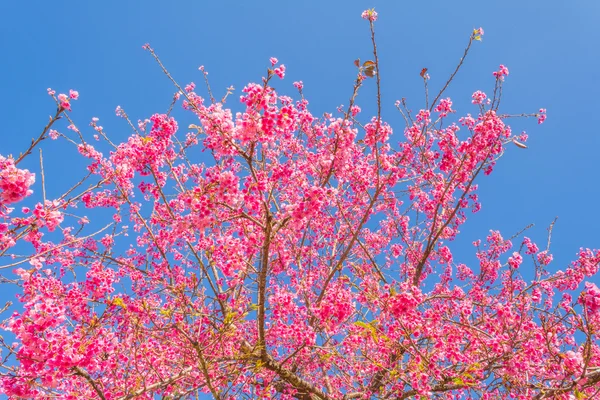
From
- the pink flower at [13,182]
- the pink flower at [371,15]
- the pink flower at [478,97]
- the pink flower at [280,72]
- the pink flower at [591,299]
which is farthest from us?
the pink flower at [478,97]

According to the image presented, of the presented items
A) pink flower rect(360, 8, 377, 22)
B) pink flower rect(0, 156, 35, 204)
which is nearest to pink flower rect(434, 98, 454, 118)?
pink flower rect(360, 8, 377, 22)

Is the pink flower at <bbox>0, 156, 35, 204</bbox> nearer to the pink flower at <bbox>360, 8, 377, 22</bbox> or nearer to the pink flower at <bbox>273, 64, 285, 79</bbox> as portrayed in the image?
the pink flower at <bbox>273, 64, 285, 79</bbox>

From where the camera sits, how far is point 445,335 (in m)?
6.25

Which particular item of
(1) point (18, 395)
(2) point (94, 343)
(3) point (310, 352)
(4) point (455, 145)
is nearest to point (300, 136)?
(4) point (455, 145)

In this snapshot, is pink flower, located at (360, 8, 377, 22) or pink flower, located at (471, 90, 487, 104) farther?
pink flower, located at (471, 90, 487, 104)

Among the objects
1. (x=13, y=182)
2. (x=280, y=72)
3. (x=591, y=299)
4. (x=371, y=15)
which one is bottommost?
(x=591, y=299)

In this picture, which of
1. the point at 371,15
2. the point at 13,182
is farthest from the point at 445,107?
the point at 13,182

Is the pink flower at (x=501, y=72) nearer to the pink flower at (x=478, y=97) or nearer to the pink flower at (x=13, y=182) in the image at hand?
the pink flower at (x=478, y=97)

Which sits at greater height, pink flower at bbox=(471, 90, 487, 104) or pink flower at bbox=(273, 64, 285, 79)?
pink flower at bbox=(471, 90, 487, 104)

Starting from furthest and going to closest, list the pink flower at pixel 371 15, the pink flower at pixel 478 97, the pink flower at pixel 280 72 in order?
the pink flower at pixel 478 97 < the pink flower at pixel 371 15 < the pink flower at pixel 280 72

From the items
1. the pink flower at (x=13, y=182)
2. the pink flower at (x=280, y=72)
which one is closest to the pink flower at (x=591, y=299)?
the pink flower at (x=280, y=72)

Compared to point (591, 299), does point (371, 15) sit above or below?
above

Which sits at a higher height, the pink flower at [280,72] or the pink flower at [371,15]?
the pink flower at [371,15]

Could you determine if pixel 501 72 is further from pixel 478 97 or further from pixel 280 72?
pixel 280 72
